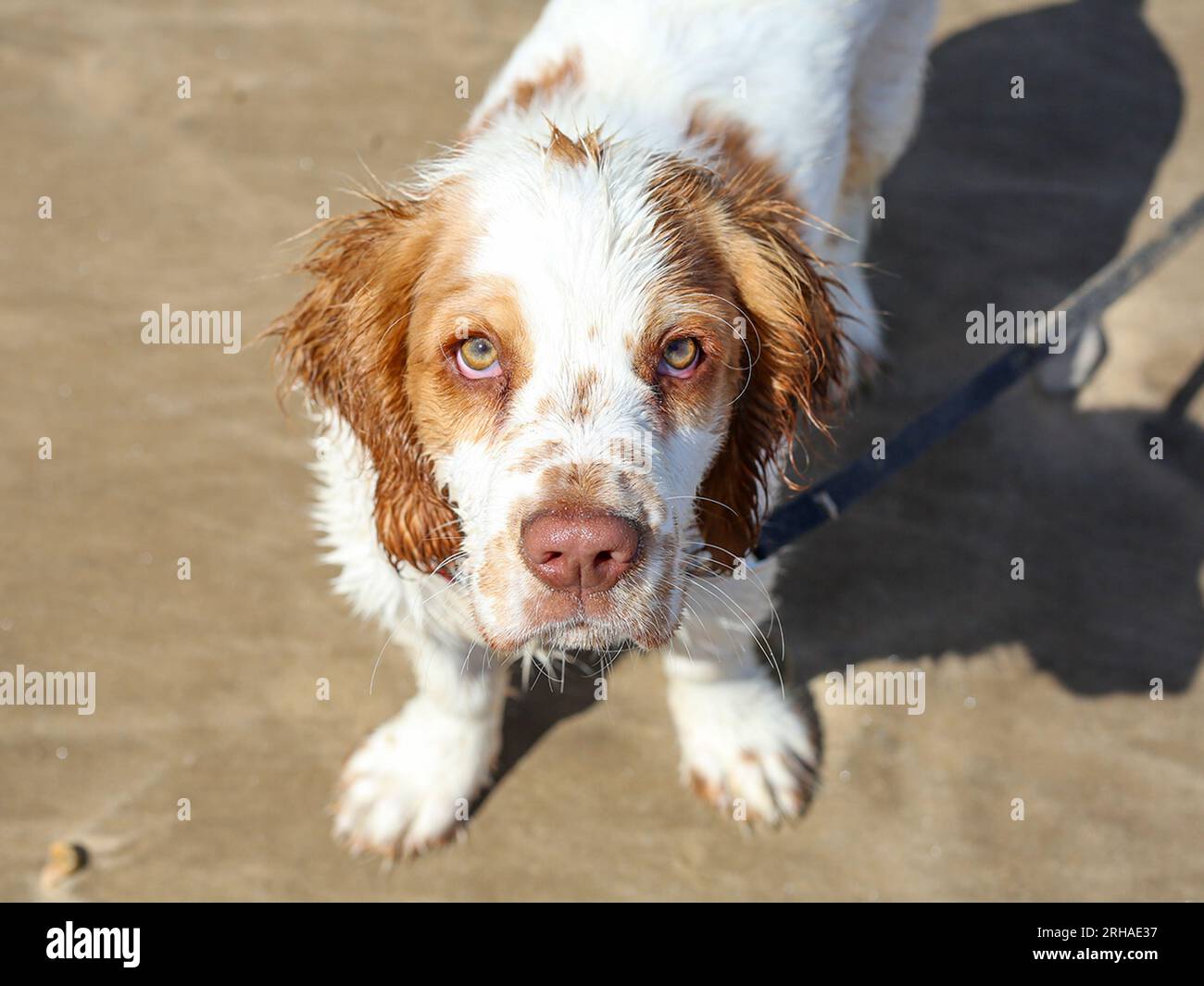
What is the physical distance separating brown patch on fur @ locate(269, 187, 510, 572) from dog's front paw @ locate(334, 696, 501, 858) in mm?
898

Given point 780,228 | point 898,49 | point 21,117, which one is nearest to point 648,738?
point 780,228

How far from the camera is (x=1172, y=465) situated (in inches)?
157

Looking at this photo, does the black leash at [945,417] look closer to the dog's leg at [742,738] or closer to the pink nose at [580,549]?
the dog's leg at [742,738]

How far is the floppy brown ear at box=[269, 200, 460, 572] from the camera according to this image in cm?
237

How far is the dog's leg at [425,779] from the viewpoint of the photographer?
317cm

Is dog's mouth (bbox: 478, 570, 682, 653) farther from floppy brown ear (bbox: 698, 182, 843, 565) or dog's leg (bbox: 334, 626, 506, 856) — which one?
dog's leg (bbox: 334, 626, 506, 856)

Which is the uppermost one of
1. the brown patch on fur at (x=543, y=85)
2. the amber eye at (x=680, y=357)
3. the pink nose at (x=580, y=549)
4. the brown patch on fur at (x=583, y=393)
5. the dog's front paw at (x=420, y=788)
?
the brown patch on fur at (x=543, y=85)

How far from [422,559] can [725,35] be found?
1753mm

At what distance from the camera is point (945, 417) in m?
3.05

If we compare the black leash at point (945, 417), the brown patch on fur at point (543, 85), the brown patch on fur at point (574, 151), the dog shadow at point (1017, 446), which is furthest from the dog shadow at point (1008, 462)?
the brown patch on fur at point (574, 151)

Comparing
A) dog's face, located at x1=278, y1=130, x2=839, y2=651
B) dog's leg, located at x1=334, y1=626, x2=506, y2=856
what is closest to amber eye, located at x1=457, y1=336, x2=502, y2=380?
dog's face, located at x1=278, y1=130, x2=839, y2=651

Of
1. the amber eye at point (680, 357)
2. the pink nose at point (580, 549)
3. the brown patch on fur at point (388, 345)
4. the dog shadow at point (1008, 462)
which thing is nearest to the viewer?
Result: the pink nose at point (580, 549)
